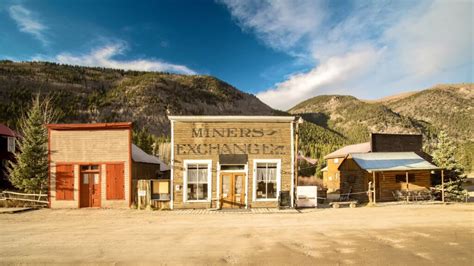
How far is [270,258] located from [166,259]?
108 inches

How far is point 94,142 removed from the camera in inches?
802

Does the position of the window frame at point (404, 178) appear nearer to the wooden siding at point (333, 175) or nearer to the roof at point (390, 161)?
the roof at point (390, 161)

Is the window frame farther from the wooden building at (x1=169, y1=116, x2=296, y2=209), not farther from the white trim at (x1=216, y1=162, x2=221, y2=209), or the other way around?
the white trim at (x1=216, y1=162, x2=221, y2=209)

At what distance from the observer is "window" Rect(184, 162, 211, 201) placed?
19.6 m

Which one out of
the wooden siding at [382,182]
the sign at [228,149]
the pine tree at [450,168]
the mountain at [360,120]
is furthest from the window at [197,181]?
the mountain at [360,120]

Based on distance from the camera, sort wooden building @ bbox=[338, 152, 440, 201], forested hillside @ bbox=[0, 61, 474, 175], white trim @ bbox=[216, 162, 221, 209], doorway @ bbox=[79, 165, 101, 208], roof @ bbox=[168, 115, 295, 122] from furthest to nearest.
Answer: forested hillside @ bbox=[0, 61, 474, 175]
wooden building @ bbox=[338, 152, 440, 201]
doorway @ bbox=[79, 165, 101, 208]
roof @ bbox=[168, 115, 295, 122]
white trim @ bbox=[216, 162, 221, 209]

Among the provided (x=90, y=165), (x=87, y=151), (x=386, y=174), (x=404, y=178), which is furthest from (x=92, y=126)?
(x=404, y=178)

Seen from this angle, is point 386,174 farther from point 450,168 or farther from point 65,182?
point 65,182

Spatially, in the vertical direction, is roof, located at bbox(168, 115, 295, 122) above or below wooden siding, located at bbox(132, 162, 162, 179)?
above

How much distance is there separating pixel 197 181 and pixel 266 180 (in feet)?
12.6

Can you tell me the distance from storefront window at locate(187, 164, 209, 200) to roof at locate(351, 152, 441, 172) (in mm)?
11851

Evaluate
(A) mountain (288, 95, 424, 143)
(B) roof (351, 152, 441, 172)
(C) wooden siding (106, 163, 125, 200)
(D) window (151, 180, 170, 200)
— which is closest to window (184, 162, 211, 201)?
(D) window (151, 180, 170, 200)

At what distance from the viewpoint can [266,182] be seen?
19891 mm

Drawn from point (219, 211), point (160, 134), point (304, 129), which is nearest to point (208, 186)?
point (219, 211)
